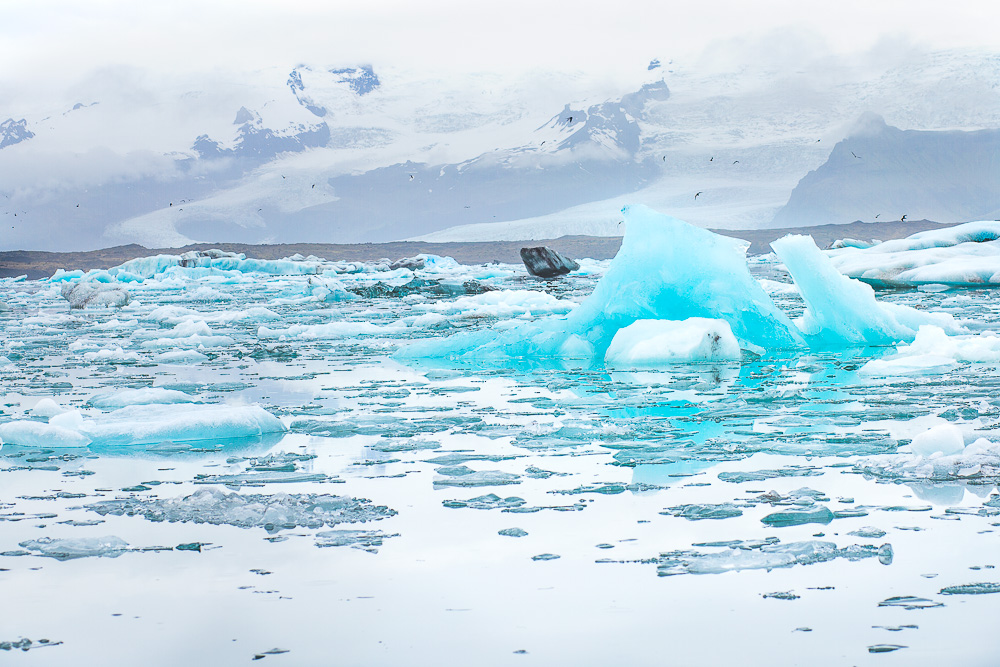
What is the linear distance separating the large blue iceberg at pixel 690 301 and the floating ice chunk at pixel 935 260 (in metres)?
11.8

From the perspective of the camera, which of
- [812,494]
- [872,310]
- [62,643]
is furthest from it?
[872,310]

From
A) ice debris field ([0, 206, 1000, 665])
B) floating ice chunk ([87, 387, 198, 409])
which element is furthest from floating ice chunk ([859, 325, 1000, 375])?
floating ice chunk ([87, 387, 198, 409])

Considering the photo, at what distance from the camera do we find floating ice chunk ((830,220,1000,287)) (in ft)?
63.3

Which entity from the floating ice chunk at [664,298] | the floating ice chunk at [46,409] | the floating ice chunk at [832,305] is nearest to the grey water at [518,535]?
the floating ice chunk at [46,409]

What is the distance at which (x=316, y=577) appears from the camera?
2.68 meters

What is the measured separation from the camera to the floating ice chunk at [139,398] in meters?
5.82

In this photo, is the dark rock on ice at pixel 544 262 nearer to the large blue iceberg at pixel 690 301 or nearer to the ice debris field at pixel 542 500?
the large blue iceberg at pixel 690 301

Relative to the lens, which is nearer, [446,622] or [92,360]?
[446,622]

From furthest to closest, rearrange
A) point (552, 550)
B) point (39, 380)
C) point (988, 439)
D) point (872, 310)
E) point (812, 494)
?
point (872, 310) < point (39, 380) < point (988, 439) < point (812, 494) < point (552, 550)

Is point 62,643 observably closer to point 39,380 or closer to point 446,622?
point 446,622

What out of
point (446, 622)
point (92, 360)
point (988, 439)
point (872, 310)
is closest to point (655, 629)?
point (446, 622)

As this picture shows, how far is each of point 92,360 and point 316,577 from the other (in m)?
7.26

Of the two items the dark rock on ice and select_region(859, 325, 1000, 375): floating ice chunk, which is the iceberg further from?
the dark rock on ice

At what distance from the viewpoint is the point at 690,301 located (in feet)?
28.1
